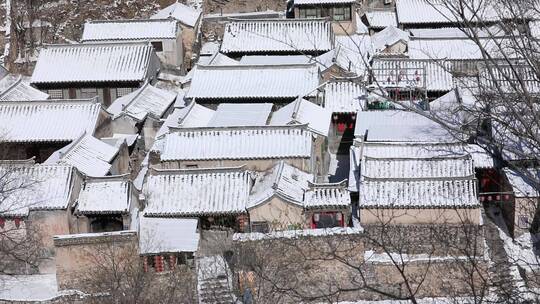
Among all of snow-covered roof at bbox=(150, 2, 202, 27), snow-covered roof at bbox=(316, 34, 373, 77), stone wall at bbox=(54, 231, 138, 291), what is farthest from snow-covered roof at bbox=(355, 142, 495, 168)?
snow-covered roof at bbox=(150, 2, 202, 27)

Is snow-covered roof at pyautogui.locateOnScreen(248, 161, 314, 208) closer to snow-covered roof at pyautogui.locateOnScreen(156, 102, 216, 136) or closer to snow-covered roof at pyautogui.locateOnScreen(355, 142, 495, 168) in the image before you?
snow-covered roof at pyautogui.locateOnScreen(355, 142, 495, 168)

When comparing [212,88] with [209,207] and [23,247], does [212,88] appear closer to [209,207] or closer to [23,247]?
[209,207]

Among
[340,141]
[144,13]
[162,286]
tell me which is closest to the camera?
[162,286]

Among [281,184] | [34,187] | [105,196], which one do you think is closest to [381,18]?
[281,184]

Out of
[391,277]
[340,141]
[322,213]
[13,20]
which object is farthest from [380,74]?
[13,20]

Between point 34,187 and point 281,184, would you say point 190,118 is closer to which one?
point 281,184

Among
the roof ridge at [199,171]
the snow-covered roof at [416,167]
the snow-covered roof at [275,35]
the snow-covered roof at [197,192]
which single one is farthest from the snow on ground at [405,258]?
the snow-covered roof at [275,35]

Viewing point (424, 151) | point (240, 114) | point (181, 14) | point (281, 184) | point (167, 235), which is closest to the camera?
point (167, 235)
